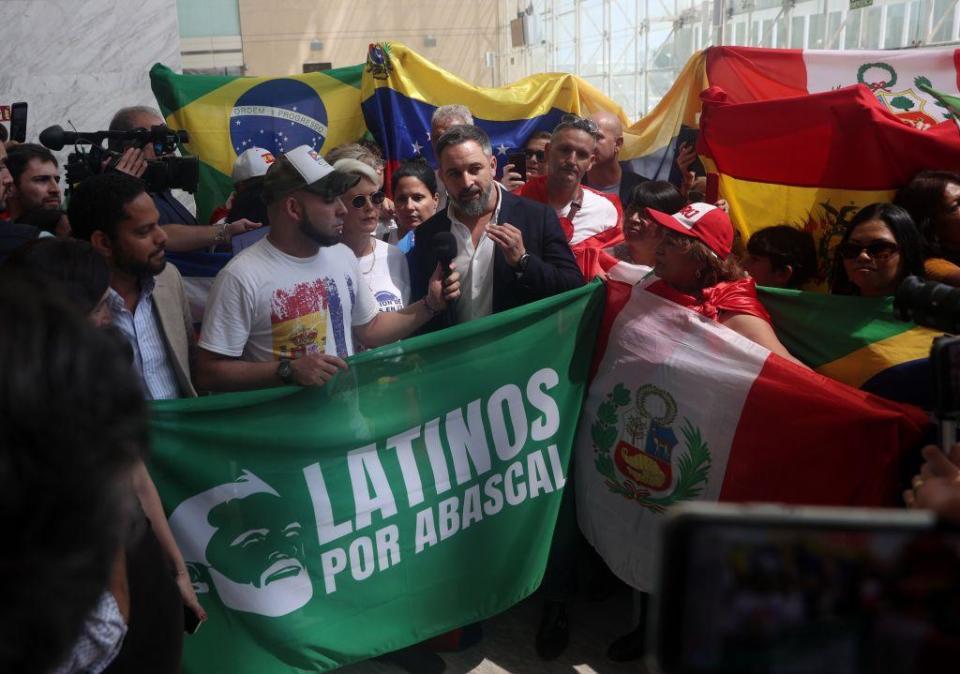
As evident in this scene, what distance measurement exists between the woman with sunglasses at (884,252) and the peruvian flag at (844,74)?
5.30 feet

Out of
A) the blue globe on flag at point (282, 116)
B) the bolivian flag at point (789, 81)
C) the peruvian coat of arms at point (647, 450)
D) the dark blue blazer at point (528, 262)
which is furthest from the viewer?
the blue globe on flag at point (282, 116)

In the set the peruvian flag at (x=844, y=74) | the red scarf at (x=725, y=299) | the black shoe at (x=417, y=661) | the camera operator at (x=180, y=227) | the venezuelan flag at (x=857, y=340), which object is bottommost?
the black shoe at (x=417, y=661)

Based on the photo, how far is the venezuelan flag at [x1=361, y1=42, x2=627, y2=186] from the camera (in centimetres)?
594

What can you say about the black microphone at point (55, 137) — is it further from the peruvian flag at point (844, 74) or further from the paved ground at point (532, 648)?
the peruvian flag at point (844, 74)

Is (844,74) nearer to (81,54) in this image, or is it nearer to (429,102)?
(429,102)

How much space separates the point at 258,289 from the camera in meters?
2.74

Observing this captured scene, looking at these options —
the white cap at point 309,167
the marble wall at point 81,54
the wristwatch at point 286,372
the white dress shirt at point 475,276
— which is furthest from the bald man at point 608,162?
the marble wall at point 81,54

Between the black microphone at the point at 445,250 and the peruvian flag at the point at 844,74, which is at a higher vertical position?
the peruvian flag at the point at 844,74

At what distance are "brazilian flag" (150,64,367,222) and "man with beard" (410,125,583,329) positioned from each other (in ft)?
9.57

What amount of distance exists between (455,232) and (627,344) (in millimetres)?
836

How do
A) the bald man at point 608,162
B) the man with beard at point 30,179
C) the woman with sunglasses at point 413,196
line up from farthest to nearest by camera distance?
the bald man at point 608,162
the man with beard at point 30,179
the woman with sunglasses at point 413,196

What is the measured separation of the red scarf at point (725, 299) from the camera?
2842mm

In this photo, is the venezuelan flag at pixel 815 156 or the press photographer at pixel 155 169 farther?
the press photographer at pixel 155 169

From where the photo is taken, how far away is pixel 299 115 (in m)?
6.11
